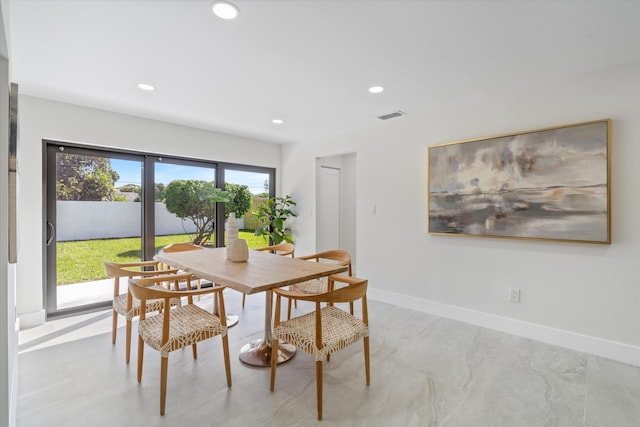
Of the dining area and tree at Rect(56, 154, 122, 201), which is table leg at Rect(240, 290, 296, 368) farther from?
tree at Rect(56, 154, 122, 201)

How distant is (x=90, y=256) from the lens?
350 cm

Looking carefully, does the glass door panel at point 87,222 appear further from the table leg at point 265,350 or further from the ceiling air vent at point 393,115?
the ceiling air vent at point 393,115

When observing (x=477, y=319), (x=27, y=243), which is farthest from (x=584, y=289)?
(x=27, y=243)

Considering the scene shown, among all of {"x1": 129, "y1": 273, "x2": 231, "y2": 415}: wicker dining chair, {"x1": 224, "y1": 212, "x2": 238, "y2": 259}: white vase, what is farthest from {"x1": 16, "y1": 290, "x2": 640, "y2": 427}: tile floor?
{"x1": 224, "y1": 212, "x2": 238, "y2": 259}: white vase

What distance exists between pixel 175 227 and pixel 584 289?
14.9 ft

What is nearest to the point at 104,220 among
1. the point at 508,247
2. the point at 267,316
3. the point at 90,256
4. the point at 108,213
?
the point at 108,213

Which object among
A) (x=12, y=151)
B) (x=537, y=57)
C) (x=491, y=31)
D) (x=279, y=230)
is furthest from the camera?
(x=279, y=230)

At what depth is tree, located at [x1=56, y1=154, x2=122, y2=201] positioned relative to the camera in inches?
129

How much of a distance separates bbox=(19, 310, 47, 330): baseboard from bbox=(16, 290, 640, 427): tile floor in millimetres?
252

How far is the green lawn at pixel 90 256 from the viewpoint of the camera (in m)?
3.34

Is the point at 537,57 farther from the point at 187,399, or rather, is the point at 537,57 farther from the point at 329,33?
the point at 187,399

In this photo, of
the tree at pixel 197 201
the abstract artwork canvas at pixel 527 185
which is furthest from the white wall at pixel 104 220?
the abstract artwork canvas at pixel 527 185

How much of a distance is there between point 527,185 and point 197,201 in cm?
402

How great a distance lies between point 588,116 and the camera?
98.4 inches
